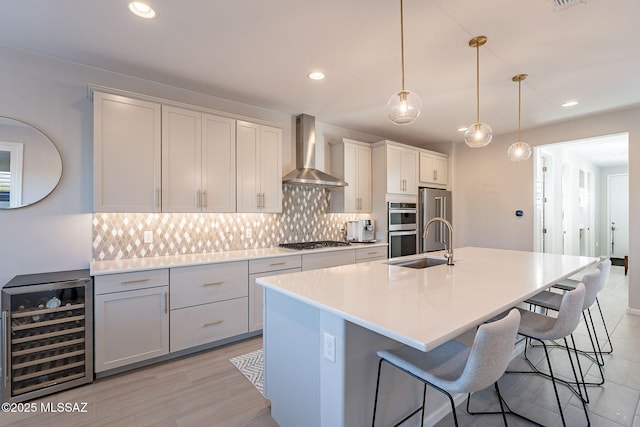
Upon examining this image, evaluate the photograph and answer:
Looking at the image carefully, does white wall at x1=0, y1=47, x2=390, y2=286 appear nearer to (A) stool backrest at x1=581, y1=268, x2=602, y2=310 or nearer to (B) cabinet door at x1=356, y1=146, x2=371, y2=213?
(B) cabinet door at x1=356, y1=146, x2=371, y2=213

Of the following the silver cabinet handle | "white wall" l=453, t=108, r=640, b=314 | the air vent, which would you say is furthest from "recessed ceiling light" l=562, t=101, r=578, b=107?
the silver cabinet handle

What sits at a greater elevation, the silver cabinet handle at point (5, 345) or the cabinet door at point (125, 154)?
the cabinet door at point (125, 154)

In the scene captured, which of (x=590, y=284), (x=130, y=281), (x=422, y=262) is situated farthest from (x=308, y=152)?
(x=590, y=284)

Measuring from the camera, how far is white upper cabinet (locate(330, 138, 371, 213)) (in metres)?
4.39

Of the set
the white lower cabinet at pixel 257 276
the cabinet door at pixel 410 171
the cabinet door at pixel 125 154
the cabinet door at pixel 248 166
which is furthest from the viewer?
the cabinet door at pixel 410 171

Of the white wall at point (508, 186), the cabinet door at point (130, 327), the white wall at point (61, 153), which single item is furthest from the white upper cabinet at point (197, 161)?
the white wall at point (508, 186)

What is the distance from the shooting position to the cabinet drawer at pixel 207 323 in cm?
271

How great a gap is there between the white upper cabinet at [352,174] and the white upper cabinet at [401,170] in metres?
0.32

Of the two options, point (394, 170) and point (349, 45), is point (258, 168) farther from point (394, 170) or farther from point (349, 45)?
point (394, 170)

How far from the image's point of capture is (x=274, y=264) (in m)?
3.28

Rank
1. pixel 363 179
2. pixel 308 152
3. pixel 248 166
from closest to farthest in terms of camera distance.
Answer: pixel 248 166 < pixel 308 152 < pixel 363 179

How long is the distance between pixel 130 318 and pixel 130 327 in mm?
74

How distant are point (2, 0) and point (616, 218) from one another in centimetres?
1139

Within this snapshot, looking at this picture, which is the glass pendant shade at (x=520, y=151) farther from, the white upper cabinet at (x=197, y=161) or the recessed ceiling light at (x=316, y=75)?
the white upper cabinet at (x=197, y=161)
